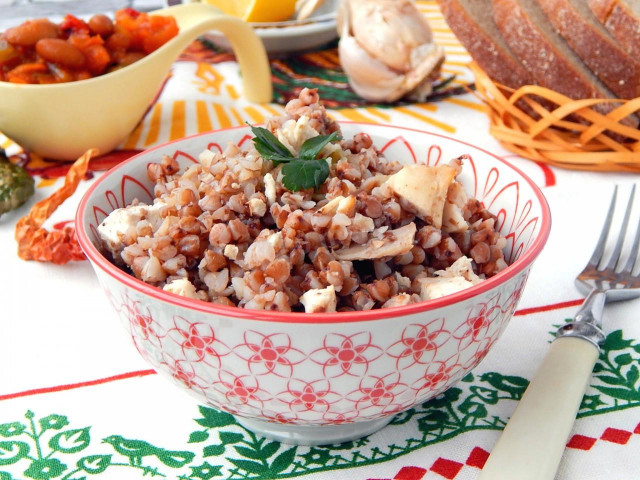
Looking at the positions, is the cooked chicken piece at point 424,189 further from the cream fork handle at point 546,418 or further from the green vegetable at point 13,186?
the green vegetable at point 13,186

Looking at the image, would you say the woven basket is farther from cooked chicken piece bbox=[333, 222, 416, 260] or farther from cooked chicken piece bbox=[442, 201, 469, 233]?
cooked chicken piece bbox=[333, 222, 416, 260]

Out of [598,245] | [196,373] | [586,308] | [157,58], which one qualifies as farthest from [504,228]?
[157,58]

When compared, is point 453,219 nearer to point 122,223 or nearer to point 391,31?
point 122,223

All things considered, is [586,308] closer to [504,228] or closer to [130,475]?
[504,228]

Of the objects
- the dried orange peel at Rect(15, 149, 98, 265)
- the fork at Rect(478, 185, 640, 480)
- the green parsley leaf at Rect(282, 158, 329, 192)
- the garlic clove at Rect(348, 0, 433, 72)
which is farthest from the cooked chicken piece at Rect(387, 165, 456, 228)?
the garlic clove at Rect(348, 0, 433, 72)

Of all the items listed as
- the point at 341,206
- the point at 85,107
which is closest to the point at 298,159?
the point at 341,206

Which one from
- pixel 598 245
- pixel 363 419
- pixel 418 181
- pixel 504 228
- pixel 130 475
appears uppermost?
pixel 418 181

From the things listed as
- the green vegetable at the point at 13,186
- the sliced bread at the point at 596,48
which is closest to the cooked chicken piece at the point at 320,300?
the green vegetable at the point at 13,186
